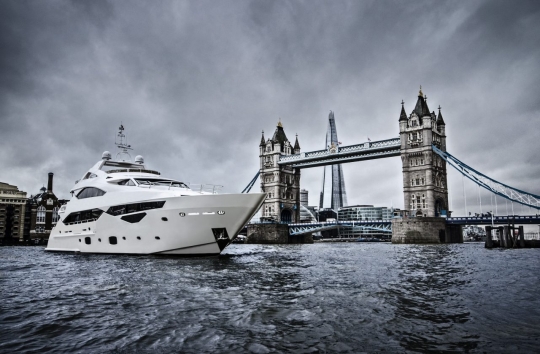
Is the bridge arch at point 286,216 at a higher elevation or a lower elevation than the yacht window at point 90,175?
lower

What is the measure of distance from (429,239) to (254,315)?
62148 millimetres

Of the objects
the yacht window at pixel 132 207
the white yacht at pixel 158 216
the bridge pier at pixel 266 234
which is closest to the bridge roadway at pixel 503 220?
the bridge pier at pixel 266 234

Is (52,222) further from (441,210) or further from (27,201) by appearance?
(441,210)

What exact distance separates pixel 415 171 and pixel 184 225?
66.2 meters

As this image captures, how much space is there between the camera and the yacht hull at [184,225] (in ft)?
69.2

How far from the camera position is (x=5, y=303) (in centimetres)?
948

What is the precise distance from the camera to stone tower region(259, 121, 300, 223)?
339 feet

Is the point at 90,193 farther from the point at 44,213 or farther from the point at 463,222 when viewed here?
the point at 44,213

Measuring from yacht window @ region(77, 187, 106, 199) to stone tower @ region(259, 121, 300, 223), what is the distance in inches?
2948

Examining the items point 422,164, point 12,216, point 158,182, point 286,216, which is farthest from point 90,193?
point 286,216

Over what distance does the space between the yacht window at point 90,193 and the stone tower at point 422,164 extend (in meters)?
63.7

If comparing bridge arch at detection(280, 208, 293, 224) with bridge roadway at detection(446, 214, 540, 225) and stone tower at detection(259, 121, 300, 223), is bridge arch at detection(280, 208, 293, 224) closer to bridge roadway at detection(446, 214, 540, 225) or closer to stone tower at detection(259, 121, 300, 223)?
stone tower at detection(259, 121, 300, 223)

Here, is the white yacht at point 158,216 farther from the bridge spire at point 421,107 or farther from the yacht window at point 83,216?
the bridge spire at point 421,107

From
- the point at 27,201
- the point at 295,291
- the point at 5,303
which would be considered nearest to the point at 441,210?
the point at 295,291
